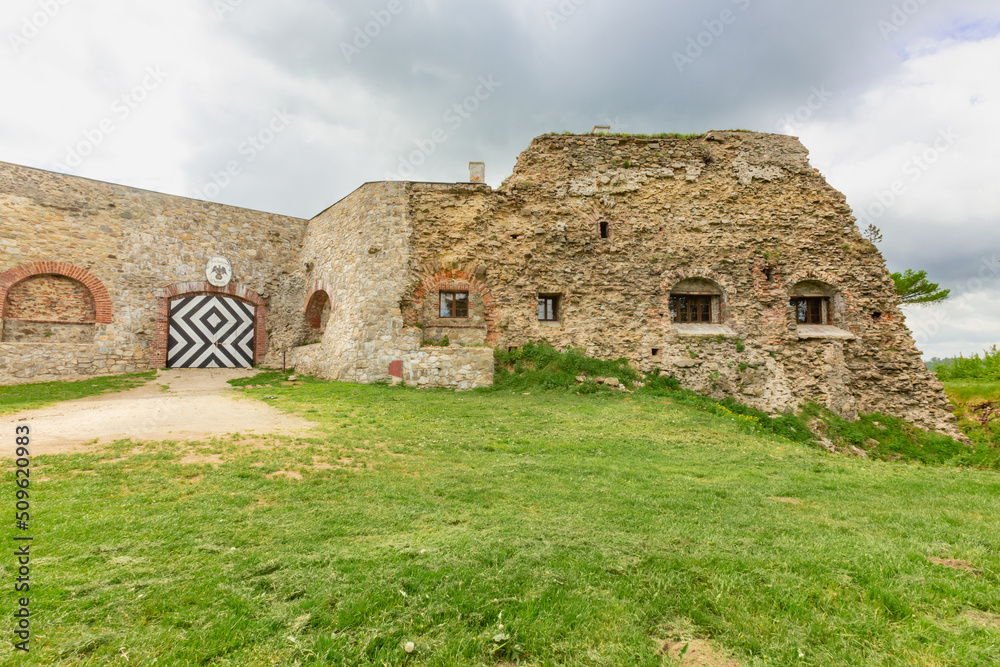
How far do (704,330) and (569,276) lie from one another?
15.4 feet

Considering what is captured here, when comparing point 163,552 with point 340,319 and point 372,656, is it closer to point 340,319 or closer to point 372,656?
point 372,656

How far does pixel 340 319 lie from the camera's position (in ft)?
51.2

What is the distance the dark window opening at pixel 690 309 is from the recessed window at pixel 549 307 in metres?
3.82

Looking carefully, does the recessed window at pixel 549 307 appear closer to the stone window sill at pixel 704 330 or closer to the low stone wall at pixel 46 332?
the stone window sill at pixel 704 330

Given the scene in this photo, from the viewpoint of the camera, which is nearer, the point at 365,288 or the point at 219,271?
the point at 365,288

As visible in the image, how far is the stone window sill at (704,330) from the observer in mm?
14857

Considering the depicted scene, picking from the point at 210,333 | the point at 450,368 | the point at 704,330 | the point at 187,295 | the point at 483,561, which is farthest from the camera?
the point at 210,333

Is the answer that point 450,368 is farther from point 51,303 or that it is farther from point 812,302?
point 51,303

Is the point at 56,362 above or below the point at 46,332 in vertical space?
below

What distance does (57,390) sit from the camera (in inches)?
473

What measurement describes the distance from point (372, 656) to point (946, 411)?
748 inches

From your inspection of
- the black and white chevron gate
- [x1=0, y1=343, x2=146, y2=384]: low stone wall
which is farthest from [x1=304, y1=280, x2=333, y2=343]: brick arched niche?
[x1=0, y1=343, x2=146, y2=384]: low stone wall

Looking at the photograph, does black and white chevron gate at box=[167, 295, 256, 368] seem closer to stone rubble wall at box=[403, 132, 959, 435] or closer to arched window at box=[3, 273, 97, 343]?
arched window at box=[3, 273, 97, 343]

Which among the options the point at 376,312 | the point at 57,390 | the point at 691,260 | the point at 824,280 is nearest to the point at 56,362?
the point at 57,390
